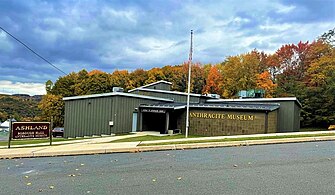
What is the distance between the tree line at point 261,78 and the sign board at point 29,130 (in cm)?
3086

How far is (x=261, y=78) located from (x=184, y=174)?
3849 cm

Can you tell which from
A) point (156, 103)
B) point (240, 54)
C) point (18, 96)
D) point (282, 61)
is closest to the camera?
Answer: point (156, 103)

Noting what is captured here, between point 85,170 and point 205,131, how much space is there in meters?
15.8

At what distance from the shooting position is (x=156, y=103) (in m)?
26.4

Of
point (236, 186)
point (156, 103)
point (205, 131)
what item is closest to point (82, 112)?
point (156, 103)

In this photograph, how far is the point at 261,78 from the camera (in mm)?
42188

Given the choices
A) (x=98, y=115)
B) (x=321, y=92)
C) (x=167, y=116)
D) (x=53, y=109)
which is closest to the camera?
(x=98, y=115)

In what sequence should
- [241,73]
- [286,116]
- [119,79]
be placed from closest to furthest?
[286,116] < [241,73] < [119,79]

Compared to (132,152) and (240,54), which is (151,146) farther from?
(240,54)

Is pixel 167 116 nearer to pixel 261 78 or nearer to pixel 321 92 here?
pixel 321 92

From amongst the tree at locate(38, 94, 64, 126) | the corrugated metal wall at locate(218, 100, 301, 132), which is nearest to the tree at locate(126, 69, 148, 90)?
the tree at locate(38, 94, 64, 126)

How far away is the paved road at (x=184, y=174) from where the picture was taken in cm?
527

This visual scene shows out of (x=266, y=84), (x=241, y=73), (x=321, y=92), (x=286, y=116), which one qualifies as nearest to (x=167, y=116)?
(x=286, y=116)

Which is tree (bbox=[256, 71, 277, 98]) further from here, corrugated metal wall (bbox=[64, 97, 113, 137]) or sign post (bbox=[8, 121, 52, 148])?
sign post (bbox=[8, 121, 52, 148])
